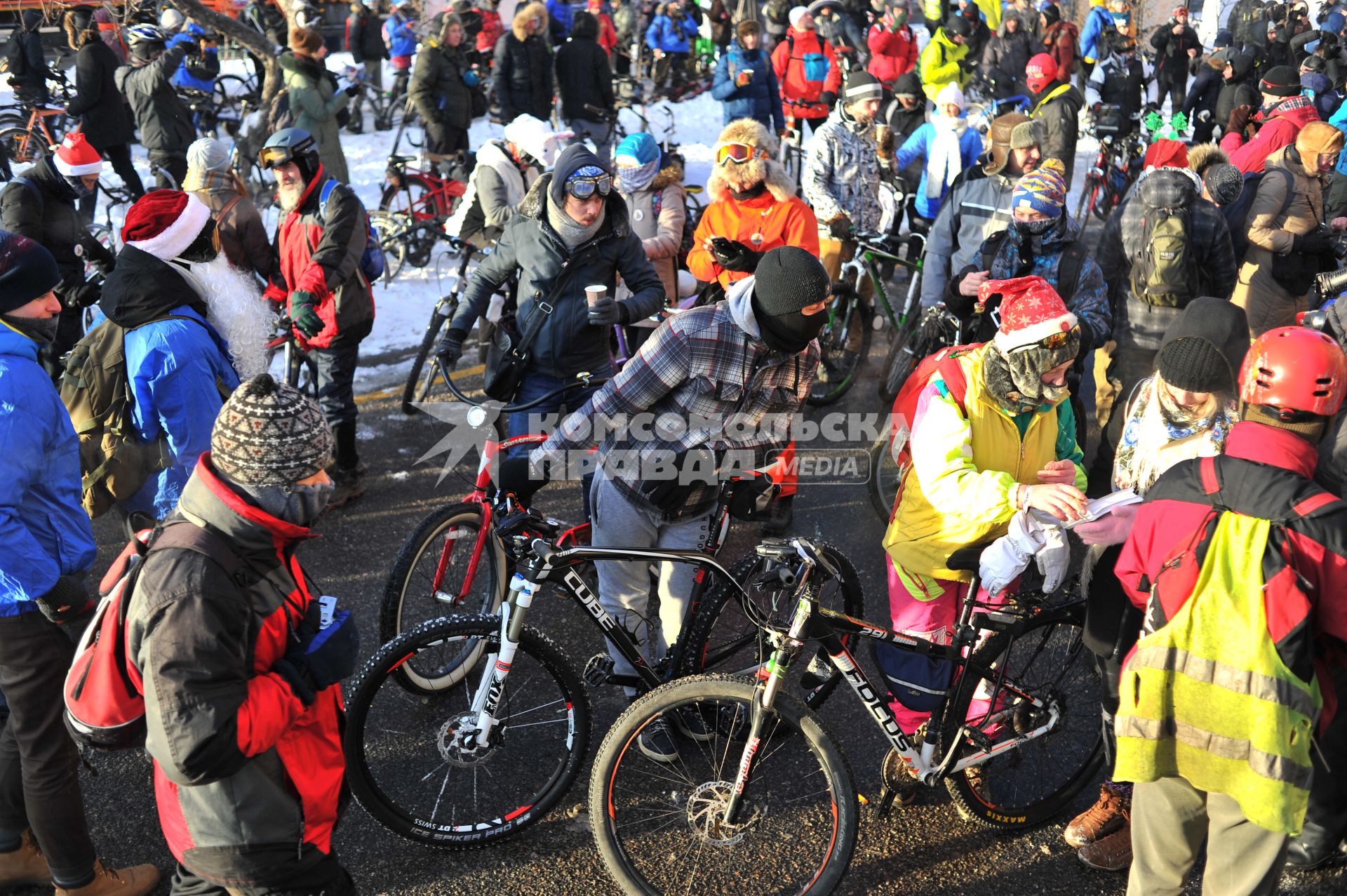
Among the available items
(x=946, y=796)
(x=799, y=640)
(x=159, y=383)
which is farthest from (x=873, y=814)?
(x=159, y=383)

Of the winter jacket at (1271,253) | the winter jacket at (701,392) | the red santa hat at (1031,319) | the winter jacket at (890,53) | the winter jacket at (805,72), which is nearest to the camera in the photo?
the red santa hat at (1031,319)

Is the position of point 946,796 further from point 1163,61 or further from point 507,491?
point 1163,61

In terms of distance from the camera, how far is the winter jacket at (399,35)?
17250 mm

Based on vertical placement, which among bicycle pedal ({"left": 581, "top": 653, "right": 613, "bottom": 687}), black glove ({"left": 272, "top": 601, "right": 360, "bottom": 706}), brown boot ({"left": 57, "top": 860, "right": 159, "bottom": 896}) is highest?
black glove ({"left": 272, "top": 601, "right": 360, "bottom": 706})

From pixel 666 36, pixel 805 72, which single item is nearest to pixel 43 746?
pixel 805 72

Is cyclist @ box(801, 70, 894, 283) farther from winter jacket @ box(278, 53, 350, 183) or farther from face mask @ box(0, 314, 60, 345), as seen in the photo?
face mask @ box(0, 314, 60, 345)

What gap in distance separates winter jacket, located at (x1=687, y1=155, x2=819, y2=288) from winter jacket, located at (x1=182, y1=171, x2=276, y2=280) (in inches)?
96.8

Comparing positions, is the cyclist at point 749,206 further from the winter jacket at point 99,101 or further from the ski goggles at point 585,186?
the winter jacket at point 99,101

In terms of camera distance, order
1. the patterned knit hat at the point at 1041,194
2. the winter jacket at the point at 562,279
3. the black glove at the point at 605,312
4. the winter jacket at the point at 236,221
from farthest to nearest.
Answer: the winter jacket at the point at 236,221
the patterned knit hat at the point at 1041,194
the winter jacket at the point at 562,279
the black glove at the point at 605,312

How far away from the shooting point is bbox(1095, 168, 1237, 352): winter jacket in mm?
5641

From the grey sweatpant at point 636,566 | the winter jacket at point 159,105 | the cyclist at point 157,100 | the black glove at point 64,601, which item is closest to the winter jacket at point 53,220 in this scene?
the black glove at point 64,601

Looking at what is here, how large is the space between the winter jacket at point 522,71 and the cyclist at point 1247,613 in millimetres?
10348

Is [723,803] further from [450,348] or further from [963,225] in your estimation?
[963,225]

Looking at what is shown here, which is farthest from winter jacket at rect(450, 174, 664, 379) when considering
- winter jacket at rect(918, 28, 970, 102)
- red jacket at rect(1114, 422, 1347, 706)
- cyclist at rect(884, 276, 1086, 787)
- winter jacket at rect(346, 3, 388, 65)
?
winter jacket at rect(346, 3, 388, 65)
